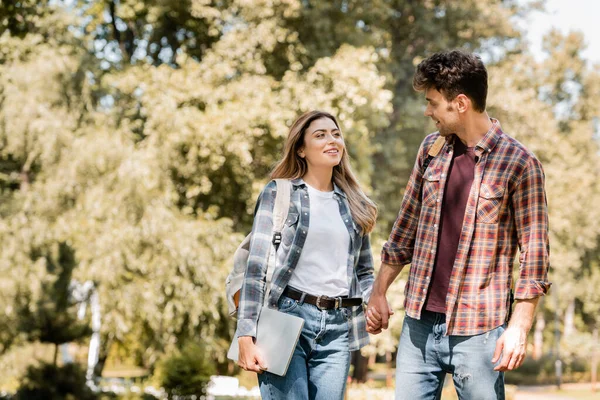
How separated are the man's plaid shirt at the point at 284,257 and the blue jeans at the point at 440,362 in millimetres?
423

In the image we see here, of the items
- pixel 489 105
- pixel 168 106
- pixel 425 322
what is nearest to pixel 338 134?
pixel 425 322

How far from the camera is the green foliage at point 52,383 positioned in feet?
28.6

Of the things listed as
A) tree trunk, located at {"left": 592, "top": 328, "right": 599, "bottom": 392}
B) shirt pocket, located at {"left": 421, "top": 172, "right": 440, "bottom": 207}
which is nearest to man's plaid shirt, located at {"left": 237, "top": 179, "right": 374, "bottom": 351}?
shirt pocket, located at {"left": 421, "top": 172, "right": 440, "bottom": 207}

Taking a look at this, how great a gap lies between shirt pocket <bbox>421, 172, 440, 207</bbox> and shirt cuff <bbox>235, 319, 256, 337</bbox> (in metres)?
0.84

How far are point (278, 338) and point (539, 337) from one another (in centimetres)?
3415

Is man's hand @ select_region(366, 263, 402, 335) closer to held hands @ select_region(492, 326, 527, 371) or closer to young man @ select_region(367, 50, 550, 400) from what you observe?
young man @ select_region(367, 50, 550, 400)

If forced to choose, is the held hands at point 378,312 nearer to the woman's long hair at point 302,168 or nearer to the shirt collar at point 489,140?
the woman's long hair at point 302,168

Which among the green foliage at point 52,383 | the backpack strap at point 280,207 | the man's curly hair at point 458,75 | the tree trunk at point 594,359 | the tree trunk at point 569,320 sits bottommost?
the tree trunk at point 594,359

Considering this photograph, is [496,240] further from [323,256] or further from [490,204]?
[323,256]

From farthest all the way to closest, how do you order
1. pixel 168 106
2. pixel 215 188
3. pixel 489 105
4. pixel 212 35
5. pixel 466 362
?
1. pixel 489 105
2. pixel 212 35
3. pixel 215 188
4. pixel 168 106
5. pixel 466 362

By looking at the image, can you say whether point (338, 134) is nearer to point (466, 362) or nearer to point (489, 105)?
point (466, 362)

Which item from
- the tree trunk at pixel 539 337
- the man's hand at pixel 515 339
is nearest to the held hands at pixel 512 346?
the man's hand at pixel 515 339

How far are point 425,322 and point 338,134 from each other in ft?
3.43

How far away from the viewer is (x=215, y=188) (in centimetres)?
1492
